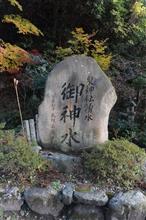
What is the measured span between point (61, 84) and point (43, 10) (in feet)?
13.2

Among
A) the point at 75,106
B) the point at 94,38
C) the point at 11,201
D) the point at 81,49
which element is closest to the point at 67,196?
the point at 11,201

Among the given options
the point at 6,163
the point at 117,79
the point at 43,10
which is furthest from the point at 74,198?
the point at 43,10

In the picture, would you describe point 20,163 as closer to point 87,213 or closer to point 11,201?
point 11,201

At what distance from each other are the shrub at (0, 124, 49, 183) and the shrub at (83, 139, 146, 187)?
1.77 ft

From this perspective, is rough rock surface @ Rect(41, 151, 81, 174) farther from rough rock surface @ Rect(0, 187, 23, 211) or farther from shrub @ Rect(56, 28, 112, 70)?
shrub @ Rect(56, 28, 112, 70)

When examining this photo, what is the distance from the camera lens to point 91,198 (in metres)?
3.83

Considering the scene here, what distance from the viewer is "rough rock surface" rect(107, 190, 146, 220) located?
12.3 feet

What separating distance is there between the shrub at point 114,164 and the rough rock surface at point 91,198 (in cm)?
31

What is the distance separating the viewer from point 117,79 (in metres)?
7.04

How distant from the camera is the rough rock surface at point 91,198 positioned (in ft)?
12.5

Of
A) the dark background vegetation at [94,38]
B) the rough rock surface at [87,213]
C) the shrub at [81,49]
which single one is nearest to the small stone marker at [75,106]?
the rough rock surface at [87,213]

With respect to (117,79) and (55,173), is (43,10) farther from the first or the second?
(55,173)

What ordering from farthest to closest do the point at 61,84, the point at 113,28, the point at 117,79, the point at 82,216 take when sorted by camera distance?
the point at 113,28
the point at 117,79
the point at 61,84
the point at 82,216

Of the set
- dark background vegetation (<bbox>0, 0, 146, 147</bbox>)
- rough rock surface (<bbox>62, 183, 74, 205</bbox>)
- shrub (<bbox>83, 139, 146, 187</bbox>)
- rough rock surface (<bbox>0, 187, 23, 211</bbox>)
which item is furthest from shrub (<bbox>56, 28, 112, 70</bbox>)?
rough rock surface (<bbox>0, 187, 23, 211</bbox>)
